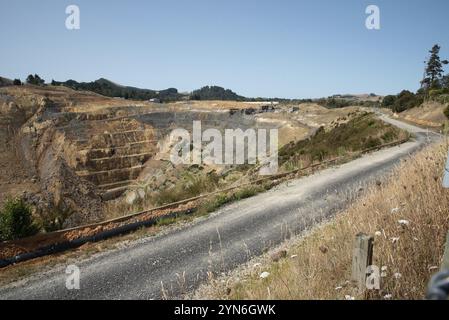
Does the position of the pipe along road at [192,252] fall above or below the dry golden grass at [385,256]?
below

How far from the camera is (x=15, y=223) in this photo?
8773 mm

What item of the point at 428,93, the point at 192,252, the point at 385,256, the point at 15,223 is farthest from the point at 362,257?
the point at 428,93

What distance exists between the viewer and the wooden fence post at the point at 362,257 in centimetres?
346

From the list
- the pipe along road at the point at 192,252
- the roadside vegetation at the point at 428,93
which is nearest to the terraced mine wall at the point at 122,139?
the roadside vegetation at the point at 428,93

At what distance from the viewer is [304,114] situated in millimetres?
65625

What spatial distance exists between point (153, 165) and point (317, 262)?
187 ft

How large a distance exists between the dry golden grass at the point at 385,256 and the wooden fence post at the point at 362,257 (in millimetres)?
127

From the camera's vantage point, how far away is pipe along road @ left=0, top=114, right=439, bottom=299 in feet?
19.6

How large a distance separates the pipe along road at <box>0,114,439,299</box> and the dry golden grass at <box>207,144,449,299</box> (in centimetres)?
115

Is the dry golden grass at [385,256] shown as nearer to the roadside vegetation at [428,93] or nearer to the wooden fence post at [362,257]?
the wooden fence post at [362,257]

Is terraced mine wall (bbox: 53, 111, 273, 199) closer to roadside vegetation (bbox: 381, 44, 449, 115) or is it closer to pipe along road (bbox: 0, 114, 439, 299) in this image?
roadside vegetation (bbox: 381, 44, 449, 115)

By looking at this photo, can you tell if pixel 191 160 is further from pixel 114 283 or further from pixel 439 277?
pixel 439 277

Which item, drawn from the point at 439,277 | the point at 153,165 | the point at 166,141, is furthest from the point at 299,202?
the point at 166,141

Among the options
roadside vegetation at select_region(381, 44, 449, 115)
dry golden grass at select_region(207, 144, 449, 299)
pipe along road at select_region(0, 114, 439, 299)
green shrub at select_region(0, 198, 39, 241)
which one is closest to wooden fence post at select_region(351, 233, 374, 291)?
dry golden grass at select_region(207, 144, 449, 299)
